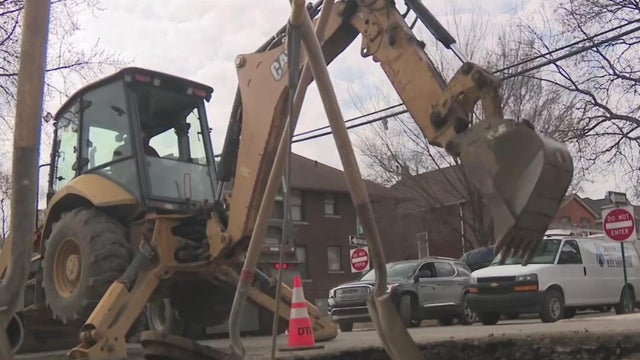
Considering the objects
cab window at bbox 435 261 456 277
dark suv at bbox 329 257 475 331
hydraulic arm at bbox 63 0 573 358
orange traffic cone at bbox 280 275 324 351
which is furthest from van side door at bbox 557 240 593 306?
orange traffic cone at bbox 280 275 324 351

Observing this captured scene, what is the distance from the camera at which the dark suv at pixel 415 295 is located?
16.6m

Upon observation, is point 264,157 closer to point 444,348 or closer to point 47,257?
point 444,348

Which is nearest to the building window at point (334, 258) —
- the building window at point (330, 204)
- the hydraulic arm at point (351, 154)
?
the building window at point (330, 204)

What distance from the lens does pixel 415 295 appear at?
1697 centimetres

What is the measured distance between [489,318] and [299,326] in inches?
341

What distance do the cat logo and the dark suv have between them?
10123 mm

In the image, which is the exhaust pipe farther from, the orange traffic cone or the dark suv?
the dark suv

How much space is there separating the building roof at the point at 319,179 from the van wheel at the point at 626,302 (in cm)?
2108

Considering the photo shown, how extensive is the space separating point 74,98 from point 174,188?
6.00 feet

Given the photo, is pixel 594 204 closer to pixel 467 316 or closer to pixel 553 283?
pixel 467 316

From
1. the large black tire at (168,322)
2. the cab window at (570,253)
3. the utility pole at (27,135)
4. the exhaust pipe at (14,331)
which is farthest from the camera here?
the cab window at (570,253)

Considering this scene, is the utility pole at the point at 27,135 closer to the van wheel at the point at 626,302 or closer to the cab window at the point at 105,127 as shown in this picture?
the cab window at the point at 105,127

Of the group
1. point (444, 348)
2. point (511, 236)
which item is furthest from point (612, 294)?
point (511, 236)

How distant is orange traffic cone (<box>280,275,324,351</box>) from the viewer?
7.99 meters
